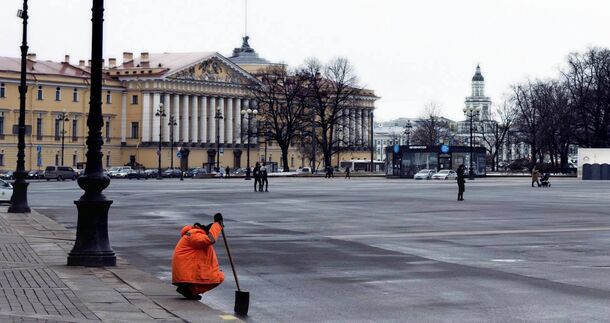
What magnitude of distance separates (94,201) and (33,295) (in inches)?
154

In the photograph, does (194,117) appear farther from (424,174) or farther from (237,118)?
(424,174)

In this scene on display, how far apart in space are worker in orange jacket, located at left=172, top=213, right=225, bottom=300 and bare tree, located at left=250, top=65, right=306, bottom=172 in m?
120

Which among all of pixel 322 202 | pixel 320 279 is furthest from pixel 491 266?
pixel 322 202

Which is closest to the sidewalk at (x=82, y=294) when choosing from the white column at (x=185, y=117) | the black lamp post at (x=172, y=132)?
the black lamp post at (x=172, y=132)

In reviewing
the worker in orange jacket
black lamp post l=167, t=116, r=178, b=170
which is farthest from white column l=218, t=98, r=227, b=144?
the worker in orange jacket

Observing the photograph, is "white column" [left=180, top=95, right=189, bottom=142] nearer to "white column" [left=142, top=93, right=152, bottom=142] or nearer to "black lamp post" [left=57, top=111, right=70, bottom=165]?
"white column" [left=142, top=93, right=152, bottom=142]

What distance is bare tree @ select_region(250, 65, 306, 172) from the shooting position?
135250mm

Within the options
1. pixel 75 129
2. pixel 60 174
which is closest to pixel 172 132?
pixel 75 129

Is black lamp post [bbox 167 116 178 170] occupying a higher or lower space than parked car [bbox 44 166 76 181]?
higher

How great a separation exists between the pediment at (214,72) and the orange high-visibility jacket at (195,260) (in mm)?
148300

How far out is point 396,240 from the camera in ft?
82.1

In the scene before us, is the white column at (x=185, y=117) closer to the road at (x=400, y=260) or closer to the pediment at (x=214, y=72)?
the pediment at (x=214, y=72)

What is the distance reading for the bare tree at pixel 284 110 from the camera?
13525 centimetres

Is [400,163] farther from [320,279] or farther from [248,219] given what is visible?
[320,279]
